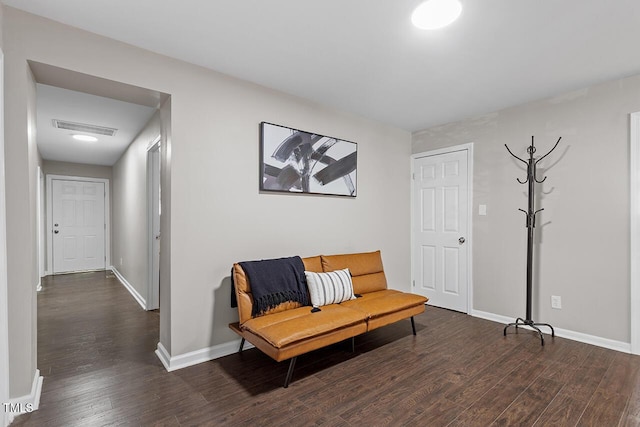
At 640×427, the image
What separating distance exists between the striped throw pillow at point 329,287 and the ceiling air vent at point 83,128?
11.4 ft

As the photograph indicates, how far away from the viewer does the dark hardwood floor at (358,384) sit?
1862mm

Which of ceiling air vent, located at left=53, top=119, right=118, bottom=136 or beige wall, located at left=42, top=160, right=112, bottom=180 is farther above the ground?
ceiling air vent, located at left=53, top=119, right=118, bottom=136

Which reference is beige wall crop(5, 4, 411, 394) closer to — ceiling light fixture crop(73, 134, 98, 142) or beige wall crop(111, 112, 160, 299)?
beige wall crop(111, 112, 160, 299)

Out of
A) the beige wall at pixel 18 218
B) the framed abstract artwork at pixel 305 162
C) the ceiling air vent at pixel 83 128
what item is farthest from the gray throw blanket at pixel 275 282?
the ceiling air vent at pixel 83 128

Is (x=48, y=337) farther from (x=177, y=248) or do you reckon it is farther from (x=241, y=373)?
(x=241, y=373)

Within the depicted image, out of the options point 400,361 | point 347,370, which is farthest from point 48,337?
point 400,361

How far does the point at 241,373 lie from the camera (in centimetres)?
239

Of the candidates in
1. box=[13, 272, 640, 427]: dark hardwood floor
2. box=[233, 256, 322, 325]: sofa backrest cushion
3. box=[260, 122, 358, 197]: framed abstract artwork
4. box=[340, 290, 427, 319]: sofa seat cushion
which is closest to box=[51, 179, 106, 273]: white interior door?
box=[13, 272, 640, 427]: dark hardwood floor

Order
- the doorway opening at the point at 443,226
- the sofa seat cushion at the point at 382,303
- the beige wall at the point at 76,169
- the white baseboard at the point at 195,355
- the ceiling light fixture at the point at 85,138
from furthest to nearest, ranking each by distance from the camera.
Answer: the beige wall at the point at 76,169 → the ceiling light fixture at the point at 85,138 → the doorway opening at the point at 443,226 → the sofa seat cushion at the point at 382,303 → the white baseboard at the point at 195,355

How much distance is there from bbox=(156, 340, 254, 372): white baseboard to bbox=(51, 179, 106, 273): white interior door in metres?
5.44

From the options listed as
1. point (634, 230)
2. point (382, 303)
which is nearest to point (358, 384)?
point (382, 303)

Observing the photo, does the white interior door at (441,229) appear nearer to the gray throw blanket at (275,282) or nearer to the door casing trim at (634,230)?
the door casing trim at (634,230)

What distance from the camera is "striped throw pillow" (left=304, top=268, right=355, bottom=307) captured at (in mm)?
2798

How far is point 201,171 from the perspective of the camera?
2.63 metres
